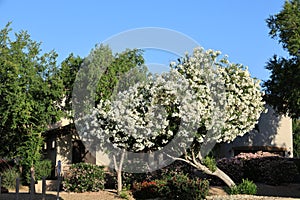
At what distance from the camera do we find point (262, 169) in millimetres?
22516

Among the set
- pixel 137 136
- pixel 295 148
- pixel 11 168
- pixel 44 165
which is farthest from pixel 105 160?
pixel 295 148

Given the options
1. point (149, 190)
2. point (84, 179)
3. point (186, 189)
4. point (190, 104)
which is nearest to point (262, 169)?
point (149, 190)

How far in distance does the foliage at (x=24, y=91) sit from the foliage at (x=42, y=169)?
1272mm

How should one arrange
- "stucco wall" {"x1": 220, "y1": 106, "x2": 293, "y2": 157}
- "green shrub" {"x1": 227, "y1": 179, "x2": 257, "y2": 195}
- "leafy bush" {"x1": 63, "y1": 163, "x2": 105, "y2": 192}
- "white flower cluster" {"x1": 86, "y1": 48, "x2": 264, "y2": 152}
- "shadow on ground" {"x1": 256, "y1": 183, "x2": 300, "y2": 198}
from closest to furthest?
"white flower cluster" {"x1": 86, "y1": 48, "x2": 264, "y2": 152} → "green shrub" {"x1": 227, "y1": 179, "x2": 257, "y2": 195} → "shadow on ground" {"x1": 256, "y1": 183, "x2": 300, "y2": 198} → "leafy bush" {"x1": 63, "y1": 163, "x2": 105, "y2": 192} → "stucco wall" {"x1": 220, "y1": 106, "x2": 293, "y2": 157}

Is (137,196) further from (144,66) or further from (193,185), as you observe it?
(144,66)

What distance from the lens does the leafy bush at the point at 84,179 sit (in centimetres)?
2045

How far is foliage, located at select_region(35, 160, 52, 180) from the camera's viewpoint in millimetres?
22981

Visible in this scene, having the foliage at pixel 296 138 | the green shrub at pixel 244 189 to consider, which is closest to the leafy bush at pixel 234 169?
the green shrub at pixel 244 189

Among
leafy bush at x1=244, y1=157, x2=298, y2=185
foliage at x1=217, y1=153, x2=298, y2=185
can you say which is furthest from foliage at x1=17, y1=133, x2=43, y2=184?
leafy bush at x1=244, y1=157, x2=298, y2=185

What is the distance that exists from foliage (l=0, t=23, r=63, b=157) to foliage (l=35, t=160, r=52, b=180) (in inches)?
50.1

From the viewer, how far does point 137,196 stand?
19062 mm

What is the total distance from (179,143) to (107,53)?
669cm

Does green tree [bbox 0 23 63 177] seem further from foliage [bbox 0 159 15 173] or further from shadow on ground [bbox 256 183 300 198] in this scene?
shadow on ground [bbox 256 183 300 198]

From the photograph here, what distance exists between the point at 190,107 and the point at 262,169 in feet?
26.6
